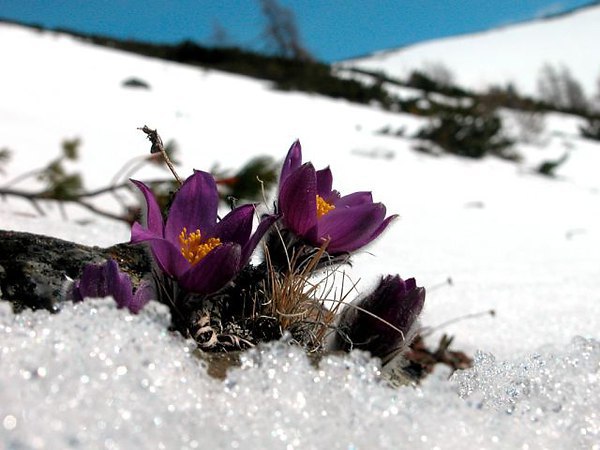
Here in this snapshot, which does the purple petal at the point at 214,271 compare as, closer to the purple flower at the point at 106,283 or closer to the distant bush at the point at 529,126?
the purple flower at the point at 106,283

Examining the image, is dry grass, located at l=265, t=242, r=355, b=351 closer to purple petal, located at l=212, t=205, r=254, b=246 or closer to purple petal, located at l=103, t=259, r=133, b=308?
purple petal, located at l=212, t=205, r=254, b=246

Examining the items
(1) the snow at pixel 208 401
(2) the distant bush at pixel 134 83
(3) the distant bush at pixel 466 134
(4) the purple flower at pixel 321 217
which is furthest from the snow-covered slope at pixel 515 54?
(1) the snow at pixel 208 401

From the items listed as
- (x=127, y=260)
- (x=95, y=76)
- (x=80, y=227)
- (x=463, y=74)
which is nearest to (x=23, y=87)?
(x=95, y=76)

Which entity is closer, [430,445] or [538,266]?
[430,445]

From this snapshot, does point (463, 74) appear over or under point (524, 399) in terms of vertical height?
over

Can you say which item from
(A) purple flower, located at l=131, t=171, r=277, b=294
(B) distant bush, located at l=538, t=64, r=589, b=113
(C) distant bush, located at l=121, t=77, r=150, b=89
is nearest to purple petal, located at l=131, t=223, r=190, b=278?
(A) purple flower, located at l=131, t=171, r=277, b=294

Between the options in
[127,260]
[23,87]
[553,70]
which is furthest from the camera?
[553,70]

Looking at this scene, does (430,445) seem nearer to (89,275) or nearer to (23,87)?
(89,275)
